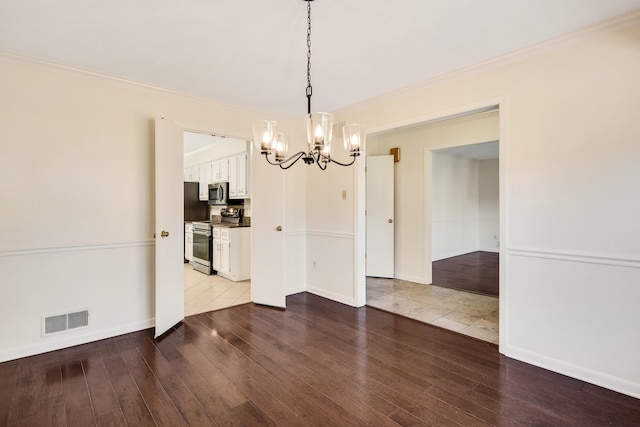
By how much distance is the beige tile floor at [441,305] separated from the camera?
3.28 meters

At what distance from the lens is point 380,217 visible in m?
5.44

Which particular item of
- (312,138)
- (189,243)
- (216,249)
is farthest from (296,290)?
(189,243)

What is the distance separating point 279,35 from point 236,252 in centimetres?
364

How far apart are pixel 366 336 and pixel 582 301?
1.76 meters

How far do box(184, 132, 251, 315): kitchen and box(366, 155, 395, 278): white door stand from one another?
2123mm

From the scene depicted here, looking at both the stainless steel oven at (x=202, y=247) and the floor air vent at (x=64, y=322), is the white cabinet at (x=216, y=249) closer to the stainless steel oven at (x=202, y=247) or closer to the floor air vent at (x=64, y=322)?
the stainless steel oven at (x=202, y=247)

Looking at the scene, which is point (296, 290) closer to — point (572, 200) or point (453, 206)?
point (572, 200)

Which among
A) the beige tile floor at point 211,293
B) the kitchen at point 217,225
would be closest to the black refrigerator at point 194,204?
the kitchen at point 217,225

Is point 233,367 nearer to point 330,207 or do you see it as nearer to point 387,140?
point 330,207

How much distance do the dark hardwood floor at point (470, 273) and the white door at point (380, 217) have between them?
904 mm

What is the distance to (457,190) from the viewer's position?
7246 millimetres

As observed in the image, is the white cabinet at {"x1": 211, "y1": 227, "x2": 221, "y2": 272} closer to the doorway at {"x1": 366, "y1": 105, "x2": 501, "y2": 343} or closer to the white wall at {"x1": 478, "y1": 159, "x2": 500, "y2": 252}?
the doorway at {"x1": 366, "y1": 105, "x2": 501, "y2": 343}

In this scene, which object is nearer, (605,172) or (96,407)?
(96,407)

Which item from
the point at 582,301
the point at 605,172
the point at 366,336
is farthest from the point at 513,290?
the point at 366,336
